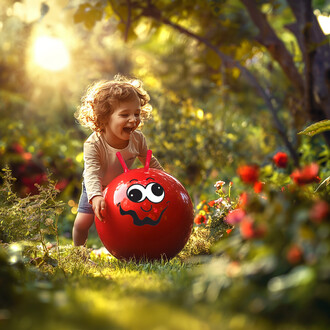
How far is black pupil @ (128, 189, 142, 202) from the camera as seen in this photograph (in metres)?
3.28

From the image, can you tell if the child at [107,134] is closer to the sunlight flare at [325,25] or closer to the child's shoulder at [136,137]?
the child's shoulder at [136,137]

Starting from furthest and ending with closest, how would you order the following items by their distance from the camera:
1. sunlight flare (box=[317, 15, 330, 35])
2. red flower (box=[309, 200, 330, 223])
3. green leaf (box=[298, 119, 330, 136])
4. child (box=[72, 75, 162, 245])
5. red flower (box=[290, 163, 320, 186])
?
sunlight flare (box=[317, 15, 330, 35]) < child (box=[72, 75, 162, 245]) < green leaf (box=[298, 119, 330, 136]) < red flower (box=[290, 163, 320, 186]) < red flower (box=[309, 200, 330, 223])

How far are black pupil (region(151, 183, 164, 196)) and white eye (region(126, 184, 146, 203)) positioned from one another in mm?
77

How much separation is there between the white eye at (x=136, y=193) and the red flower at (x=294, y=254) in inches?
71.3

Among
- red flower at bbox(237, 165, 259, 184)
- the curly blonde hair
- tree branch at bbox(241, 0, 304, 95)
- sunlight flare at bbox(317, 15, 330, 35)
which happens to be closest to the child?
the curly blonde hair

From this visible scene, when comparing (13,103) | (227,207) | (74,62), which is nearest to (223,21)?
(227,207)

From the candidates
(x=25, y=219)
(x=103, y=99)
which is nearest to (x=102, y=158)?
(x=103, y=99)

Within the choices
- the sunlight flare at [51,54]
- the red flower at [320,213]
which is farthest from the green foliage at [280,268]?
the sunlight flare at [51,54]

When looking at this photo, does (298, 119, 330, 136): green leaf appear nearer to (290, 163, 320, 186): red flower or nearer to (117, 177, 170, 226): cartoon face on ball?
(117, 177, 170, 226): cartoon face on ball

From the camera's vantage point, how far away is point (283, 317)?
1.63m

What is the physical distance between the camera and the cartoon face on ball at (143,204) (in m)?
3.26

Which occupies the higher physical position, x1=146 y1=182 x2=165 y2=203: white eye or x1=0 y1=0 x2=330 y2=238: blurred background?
x1=0 y1=0 x2=330 y2=238: blurred background

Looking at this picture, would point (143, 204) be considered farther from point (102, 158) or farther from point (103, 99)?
point (103, 99)

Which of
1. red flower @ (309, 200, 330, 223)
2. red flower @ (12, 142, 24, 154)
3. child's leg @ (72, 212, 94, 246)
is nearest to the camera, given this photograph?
red flower @ (309, 200, 330, 223)
